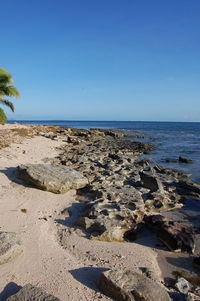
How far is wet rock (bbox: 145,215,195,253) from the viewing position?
7945 mm

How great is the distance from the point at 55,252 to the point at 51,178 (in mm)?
4651

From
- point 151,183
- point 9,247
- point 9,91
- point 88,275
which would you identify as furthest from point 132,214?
point 9,91

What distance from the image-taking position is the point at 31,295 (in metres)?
5.11

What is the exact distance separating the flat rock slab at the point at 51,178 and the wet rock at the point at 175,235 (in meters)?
4.02

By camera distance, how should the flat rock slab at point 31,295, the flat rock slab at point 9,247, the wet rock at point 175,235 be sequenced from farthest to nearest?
the wet rock at point 175,235, the flat rock slab at point 9,247, the flat rock slab at point 31,295

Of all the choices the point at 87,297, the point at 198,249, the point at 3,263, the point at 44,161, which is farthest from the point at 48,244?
the point at 44,161

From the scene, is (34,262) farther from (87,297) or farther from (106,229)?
(106,229)

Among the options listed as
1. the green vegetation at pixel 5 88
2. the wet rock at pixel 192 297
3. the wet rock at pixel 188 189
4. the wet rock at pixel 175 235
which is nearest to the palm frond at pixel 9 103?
the green vegetation at pixel 5 88

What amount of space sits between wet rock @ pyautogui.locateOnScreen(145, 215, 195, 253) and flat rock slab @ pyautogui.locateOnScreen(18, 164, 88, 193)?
13.2 ft

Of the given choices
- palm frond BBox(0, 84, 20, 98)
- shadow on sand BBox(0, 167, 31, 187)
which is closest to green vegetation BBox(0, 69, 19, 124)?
palm frond BBox(0, 84, 20, 98)

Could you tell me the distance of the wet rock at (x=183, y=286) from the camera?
6.05 metres

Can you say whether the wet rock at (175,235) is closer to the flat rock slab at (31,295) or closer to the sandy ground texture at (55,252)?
the sandy ground texture at (55,252)

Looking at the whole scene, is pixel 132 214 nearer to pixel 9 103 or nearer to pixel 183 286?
pixel 183 286

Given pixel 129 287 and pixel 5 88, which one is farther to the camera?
pixel 5 88
